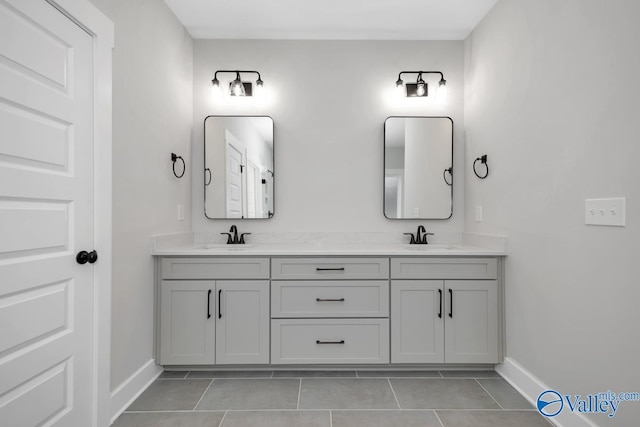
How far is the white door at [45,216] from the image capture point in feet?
4.09

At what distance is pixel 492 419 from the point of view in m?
1.82

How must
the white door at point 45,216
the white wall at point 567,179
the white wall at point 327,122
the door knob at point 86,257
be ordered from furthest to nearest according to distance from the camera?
1. the white wall at point 327,122
2. the door knob at point 86,257
3. the white wall at point 567,179
4. the white door at point 45,216

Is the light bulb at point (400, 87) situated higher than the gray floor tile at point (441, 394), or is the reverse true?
the light bulb at point (400, 87)

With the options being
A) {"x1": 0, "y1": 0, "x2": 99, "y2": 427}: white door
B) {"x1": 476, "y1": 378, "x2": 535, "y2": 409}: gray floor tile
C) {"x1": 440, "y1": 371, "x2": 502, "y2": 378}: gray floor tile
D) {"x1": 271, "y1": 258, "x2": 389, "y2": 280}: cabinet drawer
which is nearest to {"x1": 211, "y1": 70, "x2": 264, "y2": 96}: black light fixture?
{"x1": 0, "y1": 0, "x2": 99, "y2": 427}: white door

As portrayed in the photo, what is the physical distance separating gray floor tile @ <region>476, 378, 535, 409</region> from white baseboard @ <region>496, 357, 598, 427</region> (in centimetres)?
3

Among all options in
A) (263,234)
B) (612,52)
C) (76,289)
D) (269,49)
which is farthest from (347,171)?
(76,289)

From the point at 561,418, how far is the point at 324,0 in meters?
2.95

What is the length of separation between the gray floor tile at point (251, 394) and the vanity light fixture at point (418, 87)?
2.42 metres

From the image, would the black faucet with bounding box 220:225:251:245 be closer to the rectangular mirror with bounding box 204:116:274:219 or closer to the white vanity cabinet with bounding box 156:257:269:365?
the rectangular mirror with bounding box 204:116:274:219

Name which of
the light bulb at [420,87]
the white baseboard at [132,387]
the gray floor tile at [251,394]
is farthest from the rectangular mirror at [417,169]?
the white baseboard at [132,387]

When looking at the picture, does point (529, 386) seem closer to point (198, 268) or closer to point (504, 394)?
point (504, 394)

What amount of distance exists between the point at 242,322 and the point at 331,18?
7.80 feet

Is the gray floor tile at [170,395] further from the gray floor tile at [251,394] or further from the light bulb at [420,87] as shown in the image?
the light bulb at [420,87]

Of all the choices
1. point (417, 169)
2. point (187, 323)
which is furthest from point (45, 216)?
point (417, 169)
